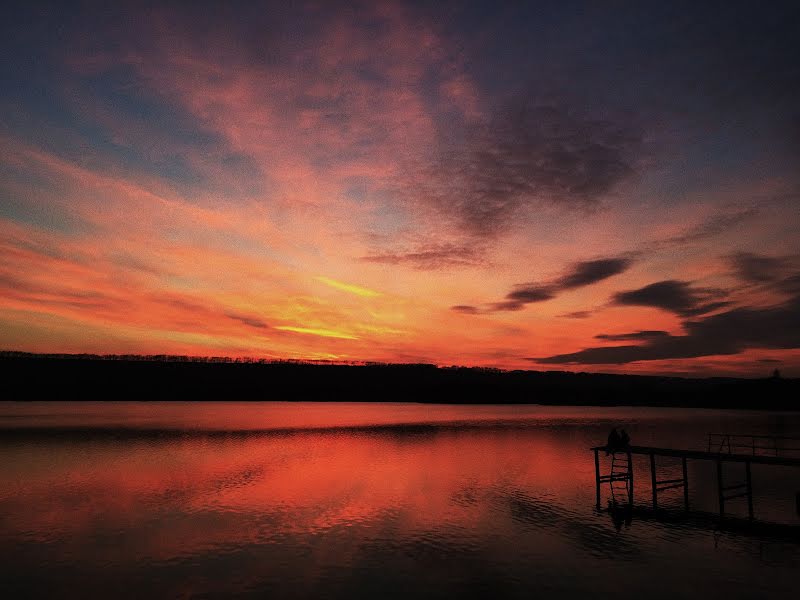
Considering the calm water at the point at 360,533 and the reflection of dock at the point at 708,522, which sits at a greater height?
the reflection of dock at the point at 708,522

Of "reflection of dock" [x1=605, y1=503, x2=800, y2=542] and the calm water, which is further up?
"reflection of dock" [x1=605, y1=503, x2=800, y2=542]

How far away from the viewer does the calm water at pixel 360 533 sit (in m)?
26.6

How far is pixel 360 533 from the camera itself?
36031mm

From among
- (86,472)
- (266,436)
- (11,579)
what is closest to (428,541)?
(11,579)

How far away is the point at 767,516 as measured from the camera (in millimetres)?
41750

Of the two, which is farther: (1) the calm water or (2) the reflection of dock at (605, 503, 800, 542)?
(2) the reflection of dock at (605, 503, 800, 542)

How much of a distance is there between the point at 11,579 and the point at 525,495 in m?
38.4

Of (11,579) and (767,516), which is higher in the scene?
(767,516)

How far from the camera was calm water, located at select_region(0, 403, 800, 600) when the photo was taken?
26.6m

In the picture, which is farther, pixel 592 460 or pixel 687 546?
pixel 592 460

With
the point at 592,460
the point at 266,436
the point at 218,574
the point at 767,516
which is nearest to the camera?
the point at 218,574

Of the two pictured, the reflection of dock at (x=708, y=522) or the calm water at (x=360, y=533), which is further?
the reflection of dock at (x=708, y=522)

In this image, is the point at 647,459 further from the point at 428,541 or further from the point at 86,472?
the point at 86,472

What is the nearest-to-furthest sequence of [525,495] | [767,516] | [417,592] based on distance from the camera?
[417,592]
[767,516]
[525,495]
